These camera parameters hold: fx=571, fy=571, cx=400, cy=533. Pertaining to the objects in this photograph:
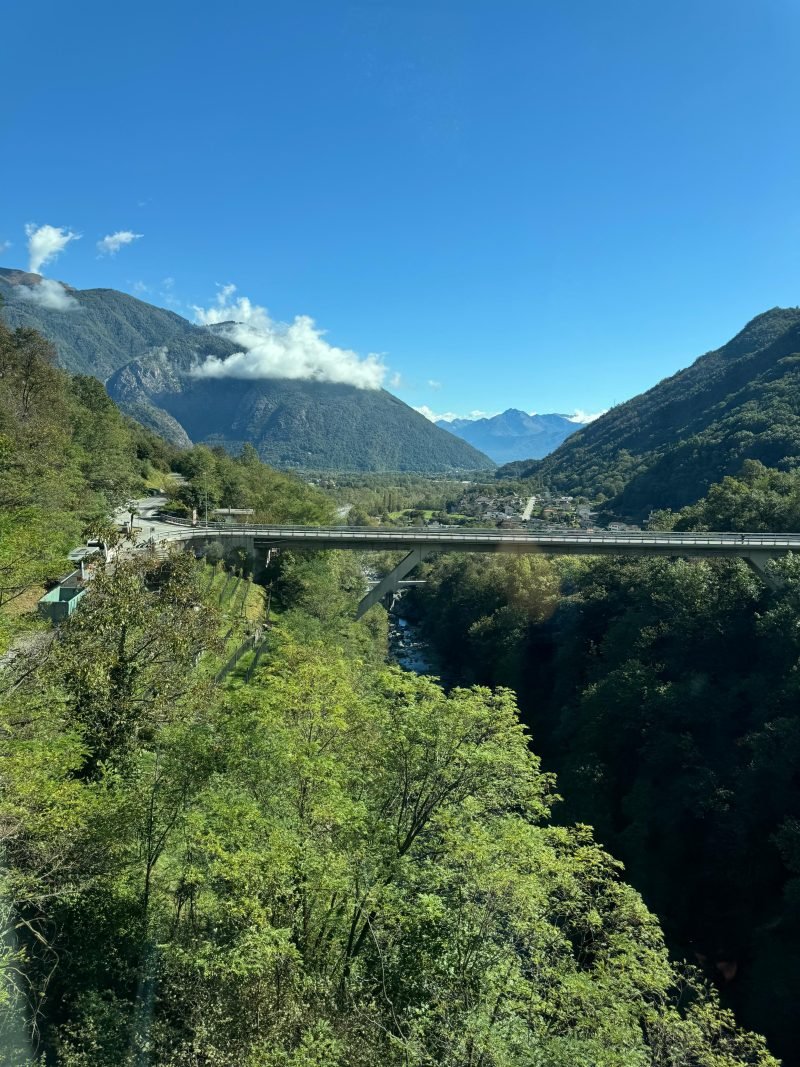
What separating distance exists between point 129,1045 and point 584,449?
162 m

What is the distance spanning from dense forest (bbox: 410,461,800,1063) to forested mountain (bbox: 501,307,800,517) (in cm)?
3200

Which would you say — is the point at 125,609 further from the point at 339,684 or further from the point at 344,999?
the point at 344,999

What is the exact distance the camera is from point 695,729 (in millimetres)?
24484

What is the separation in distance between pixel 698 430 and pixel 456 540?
264 ft

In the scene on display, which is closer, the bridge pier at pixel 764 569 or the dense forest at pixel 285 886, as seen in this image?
the dense forest at pixel 285 886

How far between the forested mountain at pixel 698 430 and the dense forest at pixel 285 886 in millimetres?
60390

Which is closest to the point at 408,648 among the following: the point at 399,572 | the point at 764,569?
the point at 399,572

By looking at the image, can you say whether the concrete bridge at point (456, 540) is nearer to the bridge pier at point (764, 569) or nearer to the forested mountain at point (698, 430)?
the bridge pier at point (764, 569)

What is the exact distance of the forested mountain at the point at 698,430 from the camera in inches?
2721

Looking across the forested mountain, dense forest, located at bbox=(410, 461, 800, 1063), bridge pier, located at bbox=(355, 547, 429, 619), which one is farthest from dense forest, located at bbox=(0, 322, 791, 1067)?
the forested mountain

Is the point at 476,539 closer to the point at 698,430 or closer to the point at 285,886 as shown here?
the point at 285,886

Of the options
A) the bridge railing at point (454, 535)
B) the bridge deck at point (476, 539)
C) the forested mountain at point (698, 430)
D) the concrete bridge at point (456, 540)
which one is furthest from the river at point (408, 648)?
the forested mountain at point (698, 430)

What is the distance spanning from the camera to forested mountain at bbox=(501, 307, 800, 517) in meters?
69.1

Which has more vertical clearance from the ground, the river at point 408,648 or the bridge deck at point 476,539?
the bridge deck at point 476,539
